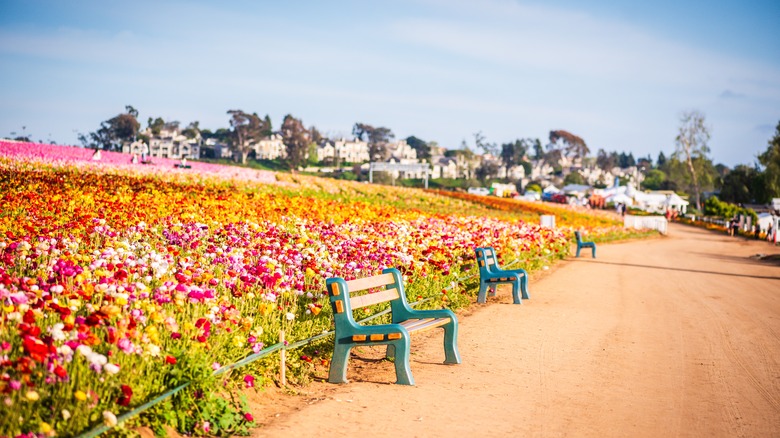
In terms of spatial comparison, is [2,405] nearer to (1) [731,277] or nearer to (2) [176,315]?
(2) [176,315]

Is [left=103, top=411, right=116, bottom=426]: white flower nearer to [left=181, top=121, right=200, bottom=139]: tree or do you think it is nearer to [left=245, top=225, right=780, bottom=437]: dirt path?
[left=245, top=225, right=780, bottom=437]: dirt path

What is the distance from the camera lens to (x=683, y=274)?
59.5 ft

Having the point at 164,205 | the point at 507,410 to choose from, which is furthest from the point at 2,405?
the point at 164,205

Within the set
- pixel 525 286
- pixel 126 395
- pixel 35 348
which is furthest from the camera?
pixel 525 286

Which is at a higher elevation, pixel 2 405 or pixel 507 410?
pixel 2 405

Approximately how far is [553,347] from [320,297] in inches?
104

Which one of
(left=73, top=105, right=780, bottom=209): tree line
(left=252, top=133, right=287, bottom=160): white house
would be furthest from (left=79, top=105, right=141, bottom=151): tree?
(left=252, top=133, right=287, bottom=160): white house

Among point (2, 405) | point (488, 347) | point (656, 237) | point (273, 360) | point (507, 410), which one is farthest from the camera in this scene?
point (656, 237)

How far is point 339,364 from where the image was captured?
652 centimetres

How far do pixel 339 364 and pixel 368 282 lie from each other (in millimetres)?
854

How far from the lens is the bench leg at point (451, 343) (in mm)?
7297

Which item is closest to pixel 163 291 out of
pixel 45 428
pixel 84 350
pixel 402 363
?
pixel 84 350

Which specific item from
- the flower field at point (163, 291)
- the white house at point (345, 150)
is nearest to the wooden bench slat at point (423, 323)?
the flower field at point (163, 291)

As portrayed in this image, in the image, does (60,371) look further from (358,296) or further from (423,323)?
(423,323)
